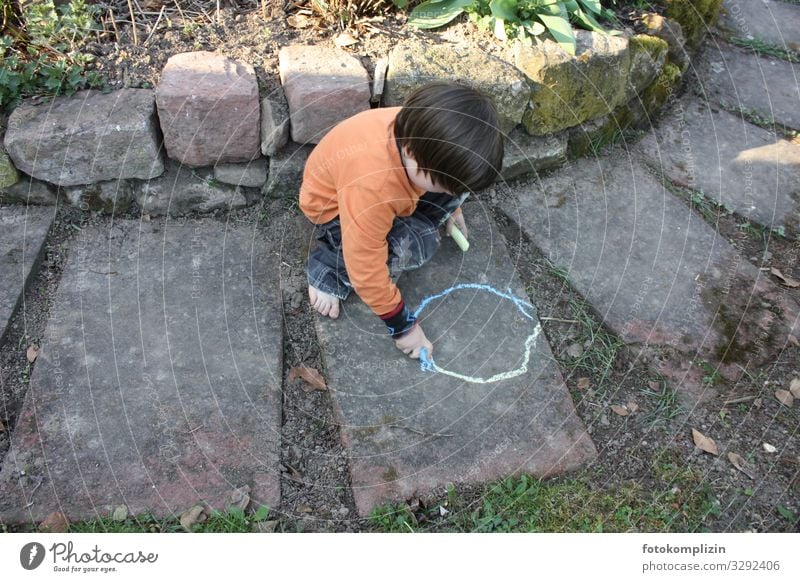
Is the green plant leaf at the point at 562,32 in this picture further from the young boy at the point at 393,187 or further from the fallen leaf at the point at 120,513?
the fallen leaf at the point at 120,513

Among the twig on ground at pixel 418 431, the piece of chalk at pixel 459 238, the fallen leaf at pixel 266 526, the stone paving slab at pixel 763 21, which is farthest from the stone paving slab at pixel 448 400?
the stone paving slab at pixel 763 21

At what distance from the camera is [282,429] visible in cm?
182

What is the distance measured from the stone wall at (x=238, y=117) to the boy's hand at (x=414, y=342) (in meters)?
0.72

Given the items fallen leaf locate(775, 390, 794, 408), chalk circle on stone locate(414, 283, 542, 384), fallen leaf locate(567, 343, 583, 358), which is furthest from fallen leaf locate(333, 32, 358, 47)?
fallen leaf locate(775, 390, 794, 408)

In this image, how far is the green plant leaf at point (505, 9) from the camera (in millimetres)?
2307

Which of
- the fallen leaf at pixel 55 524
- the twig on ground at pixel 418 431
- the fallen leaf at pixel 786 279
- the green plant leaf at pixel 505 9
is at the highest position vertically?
the green plant leaf at pixel 505 9

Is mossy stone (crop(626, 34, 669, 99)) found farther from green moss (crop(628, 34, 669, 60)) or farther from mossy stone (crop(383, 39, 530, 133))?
mossy stone (crop(383, 39, 530, 133))

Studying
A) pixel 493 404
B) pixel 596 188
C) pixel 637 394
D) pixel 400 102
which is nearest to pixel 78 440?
pixel 493 404

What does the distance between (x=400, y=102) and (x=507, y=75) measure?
372mm

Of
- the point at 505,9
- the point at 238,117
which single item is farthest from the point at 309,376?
the point at 505,9

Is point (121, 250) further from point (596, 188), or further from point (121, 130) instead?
point (596, 188)

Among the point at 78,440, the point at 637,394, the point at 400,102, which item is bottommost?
the point at 637,394

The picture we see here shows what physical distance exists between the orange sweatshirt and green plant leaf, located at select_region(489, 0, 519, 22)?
24.6 inches

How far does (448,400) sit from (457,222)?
2.16 ft
